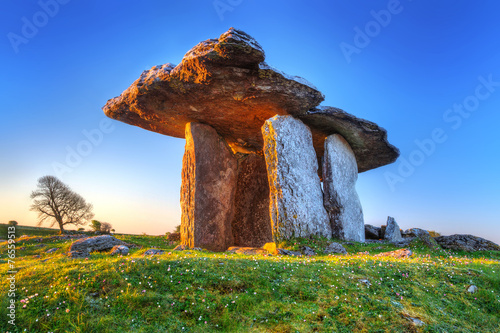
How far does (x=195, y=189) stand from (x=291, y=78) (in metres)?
8.16

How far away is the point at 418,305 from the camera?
5.66 metres

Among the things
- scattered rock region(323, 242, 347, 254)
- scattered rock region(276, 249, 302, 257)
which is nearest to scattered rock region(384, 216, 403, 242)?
scattered rock region(323, 242, 347, 254)

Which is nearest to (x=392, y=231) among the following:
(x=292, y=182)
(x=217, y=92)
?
(x=292, y=182)

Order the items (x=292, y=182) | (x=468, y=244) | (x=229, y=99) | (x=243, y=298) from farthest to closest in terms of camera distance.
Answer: (x=229, y=99) < (x=292, y=182) < (x=468, y=244) < (x=243, y=298)

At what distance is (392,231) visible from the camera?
21.6m

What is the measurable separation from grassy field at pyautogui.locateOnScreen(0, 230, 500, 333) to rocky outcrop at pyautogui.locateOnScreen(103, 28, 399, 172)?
937 cm

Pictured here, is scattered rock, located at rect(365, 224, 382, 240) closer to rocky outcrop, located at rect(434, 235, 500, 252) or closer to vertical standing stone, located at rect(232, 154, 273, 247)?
vertical standing stone, located at rect(232, 154, 273, 247)

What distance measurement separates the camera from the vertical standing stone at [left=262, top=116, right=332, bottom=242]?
562 inches

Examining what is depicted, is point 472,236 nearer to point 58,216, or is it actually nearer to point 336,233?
point 336,233

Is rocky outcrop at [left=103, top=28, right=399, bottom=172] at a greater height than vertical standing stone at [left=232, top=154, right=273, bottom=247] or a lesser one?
greater

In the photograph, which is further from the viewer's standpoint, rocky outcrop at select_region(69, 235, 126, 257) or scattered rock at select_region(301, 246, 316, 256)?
scattered rock at select_region(301, 246, 316, 256)

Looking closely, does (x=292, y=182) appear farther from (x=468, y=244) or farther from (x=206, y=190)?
(x=468, y=244)

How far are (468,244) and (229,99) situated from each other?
13.4 metres

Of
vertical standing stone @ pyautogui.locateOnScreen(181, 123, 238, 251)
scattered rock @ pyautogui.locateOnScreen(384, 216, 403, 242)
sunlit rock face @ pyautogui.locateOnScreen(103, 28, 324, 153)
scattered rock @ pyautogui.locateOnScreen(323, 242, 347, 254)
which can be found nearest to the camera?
scattered rock @ pyautogui.locateOnScreen(323, 242, 347, 254)
